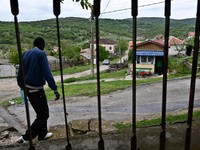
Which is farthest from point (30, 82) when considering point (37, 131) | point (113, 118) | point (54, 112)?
point (54, 112)

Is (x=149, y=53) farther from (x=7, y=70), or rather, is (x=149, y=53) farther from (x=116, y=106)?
(x=7, y=70)

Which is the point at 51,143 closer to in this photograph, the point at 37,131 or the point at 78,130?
the point at 37,131

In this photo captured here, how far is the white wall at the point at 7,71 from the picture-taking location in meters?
25.9

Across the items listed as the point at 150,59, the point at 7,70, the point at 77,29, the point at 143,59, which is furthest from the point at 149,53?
the point at 77,29

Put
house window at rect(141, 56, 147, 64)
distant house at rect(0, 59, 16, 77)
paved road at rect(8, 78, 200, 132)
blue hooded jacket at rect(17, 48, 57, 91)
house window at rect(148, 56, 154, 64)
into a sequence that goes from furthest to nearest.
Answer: distant house at rect(0, 59, 16, 77)
house window at rect(141, 56, 147, 64)
house window at rect(148, 56, 154, 64)
paved road at rect(8, 78, 200, 132)
blue hooded jacket at rect(17, 48, 57, 91)

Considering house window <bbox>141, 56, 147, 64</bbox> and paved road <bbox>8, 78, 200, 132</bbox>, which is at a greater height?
house window <bbox>141, 56, 147, 64</bbox>

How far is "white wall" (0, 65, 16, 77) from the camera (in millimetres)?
25939

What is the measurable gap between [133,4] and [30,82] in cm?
218

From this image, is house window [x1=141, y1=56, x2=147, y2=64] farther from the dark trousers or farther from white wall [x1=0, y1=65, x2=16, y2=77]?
white wall [x1=0, y1=65, x2=16, y2=77]

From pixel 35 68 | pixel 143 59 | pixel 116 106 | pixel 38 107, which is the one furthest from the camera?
pixel 143 59

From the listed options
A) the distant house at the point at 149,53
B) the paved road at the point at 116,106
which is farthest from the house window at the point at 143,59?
the paved road at the point at 116,106

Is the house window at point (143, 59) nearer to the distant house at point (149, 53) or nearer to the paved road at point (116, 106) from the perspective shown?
the distant house at point (149, 53)

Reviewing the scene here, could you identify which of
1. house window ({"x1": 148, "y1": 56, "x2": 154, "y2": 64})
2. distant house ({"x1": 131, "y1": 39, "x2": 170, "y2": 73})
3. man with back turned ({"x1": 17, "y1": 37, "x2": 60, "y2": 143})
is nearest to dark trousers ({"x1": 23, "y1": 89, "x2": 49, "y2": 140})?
man with back turned ({"x1": 17, "y1": 37, "x2": 60, "y2": 143})

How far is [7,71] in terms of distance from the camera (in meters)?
26.3
